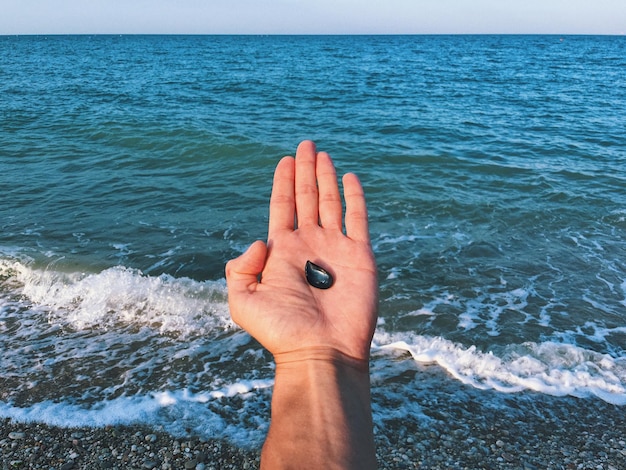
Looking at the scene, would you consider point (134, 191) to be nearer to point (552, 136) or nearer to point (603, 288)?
point (603, 288)

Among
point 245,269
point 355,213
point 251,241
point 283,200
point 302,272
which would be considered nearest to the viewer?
point 245,269

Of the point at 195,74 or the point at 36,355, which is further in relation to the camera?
the point at 195,74

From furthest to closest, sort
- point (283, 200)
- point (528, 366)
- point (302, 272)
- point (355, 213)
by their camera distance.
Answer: point (528, 366) < point (283, 200) < point (355, 213) < point (302, 272)

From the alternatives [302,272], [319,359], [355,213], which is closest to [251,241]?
[355,213]

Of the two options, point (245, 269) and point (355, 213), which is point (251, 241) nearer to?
point (355, 213)

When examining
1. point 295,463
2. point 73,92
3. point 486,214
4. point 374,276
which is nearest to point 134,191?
point 486,214

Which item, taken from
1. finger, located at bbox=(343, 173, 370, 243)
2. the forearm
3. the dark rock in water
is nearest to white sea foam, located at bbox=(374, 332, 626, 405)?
finger, located at bbox=(343, 173, 370, 243)

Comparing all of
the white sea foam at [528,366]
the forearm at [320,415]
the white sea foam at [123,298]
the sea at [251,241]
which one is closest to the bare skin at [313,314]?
the forearm at [320,415]

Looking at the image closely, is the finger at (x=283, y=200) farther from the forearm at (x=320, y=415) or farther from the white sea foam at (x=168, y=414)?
the white sea foam at (x=168, y=414)
